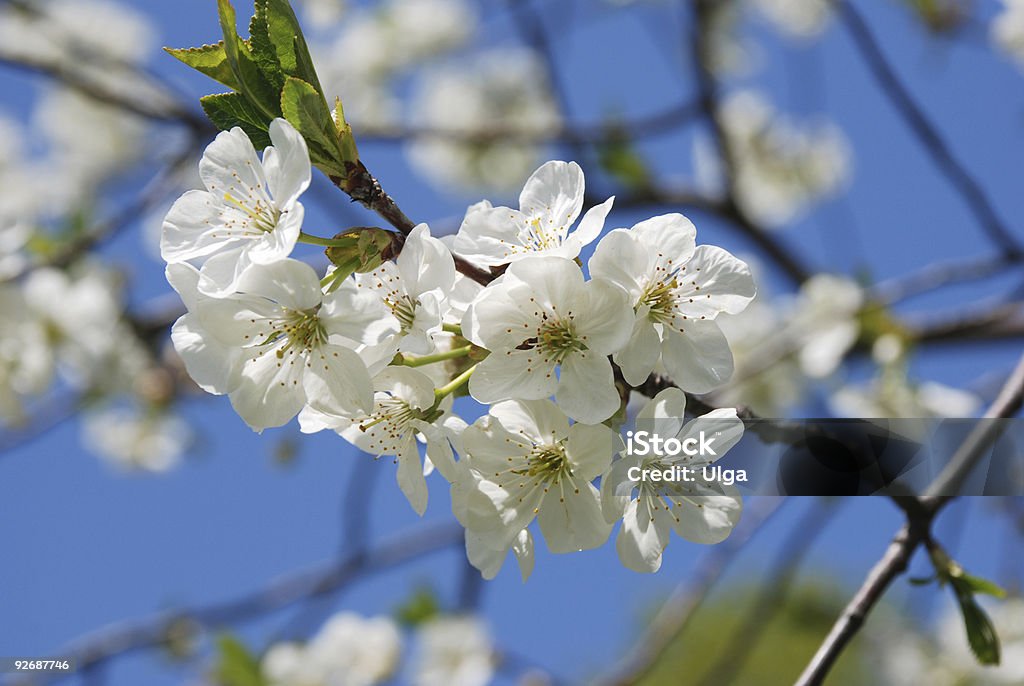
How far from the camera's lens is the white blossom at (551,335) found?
919 mm

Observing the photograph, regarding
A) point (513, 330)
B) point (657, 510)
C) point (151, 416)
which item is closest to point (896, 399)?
point (657, 510)

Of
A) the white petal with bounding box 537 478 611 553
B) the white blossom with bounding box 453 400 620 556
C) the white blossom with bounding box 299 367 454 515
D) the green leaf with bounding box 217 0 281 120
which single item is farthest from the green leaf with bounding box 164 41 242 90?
the white petal with bounding box 537 478 611 553

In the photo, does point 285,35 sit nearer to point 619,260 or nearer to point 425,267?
point 425,267

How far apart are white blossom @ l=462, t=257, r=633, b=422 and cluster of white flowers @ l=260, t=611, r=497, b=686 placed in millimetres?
2122

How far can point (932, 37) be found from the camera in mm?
3568

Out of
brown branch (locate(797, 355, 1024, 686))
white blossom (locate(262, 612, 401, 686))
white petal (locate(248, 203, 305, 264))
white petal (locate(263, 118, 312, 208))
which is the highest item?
white petal (locate(263, 118, 312, 208))

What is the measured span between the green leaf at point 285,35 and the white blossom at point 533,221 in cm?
25

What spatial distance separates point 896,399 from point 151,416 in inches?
114

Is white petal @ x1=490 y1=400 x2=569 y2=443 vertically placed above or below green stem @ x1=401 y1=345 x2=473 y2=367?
below

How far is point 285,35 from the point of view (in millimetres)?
966

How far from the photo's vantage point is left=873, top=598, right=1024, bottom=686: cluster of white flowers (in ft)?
8.12

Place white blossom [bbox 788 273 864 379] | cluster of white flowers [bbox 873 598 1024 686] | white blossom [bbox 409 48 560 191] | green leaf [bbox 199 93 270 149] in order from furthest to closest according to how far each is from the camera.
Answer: white blossom [bbox 409 48 560 191] → white blossom [bbox 788 273 864 379] → cluster of white flowers [bbox 873 598 1024 686] → green leaf [bbox 199 93 270 149]

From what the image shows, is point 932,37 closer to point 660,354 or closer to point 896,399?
point 896,399

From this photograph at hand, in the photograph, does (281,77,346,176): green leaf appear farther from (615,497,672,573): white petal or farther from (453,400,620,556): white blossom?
(615,497,672,573): white petal
